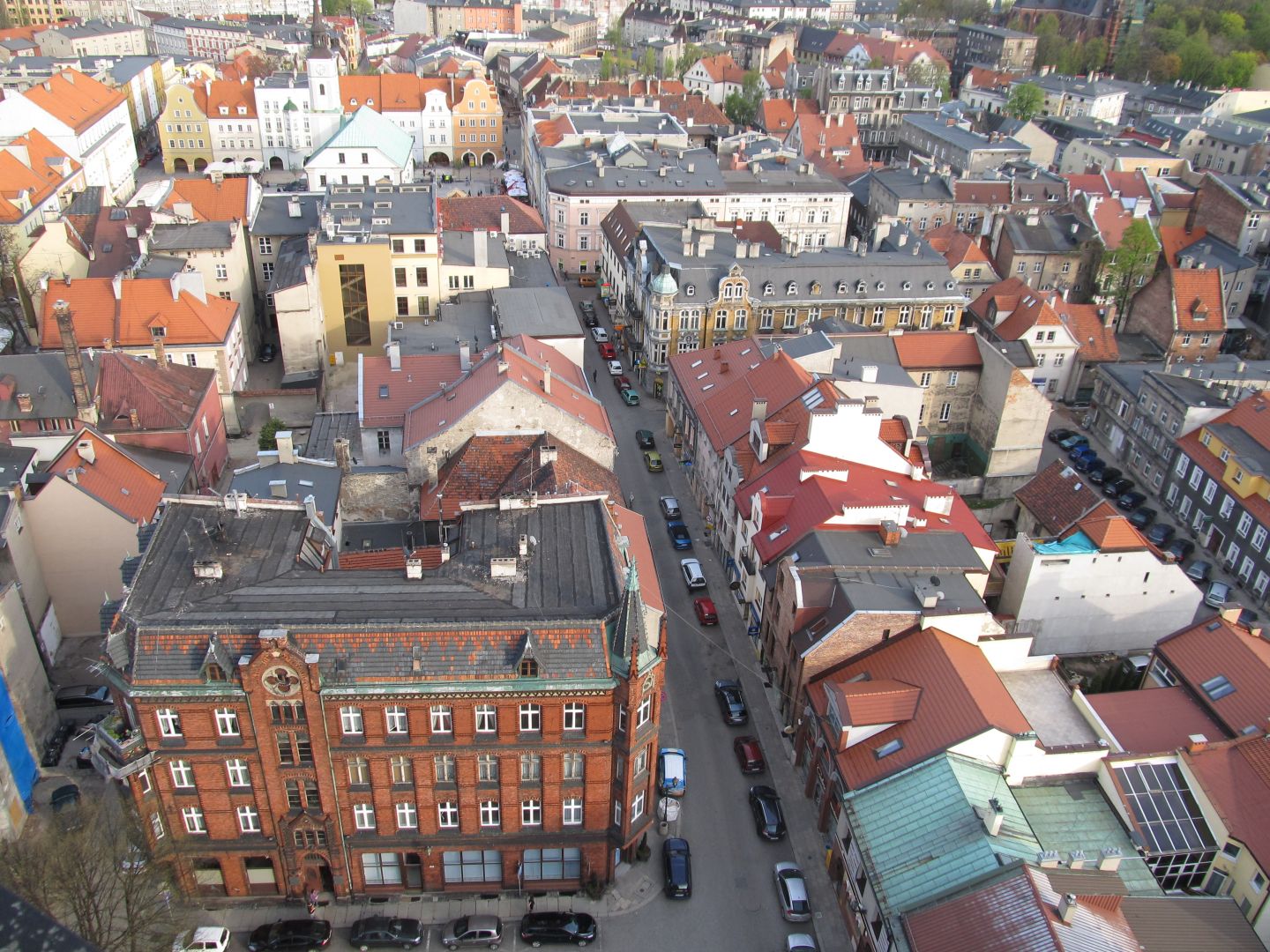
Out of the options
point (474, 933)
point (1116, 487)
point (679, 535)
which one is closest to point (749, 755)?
point (474, 933)

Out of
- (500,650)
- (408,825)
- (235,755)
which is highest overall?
(500,650)

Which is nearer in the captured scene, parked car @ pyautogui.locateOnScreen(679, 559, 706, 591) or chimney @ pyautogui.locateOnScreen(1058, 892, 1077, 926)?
chimney @ pyautogui.locateOnScreen(1058, 892, 1077, 926)

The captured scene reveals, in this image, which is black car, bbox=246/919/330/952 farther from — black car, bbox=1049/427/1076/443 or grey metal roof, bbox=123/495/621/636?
black car, bbox=1049/427/1076/443

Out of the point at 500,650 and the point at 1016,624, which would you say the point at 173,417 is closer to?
the point at 500,650

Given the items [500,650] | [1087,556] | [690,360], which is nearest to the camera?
[500,650]

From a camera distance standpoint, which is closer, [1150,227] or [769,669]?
[769,669]

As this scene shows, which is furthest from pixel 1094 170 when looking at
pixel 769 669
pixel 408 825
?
pixel 408 825

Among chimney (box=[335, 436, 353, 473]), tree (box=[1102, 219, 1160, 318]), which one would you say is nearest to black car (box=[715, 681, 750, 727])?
chimney (box=[335, 436, 353, 473])
